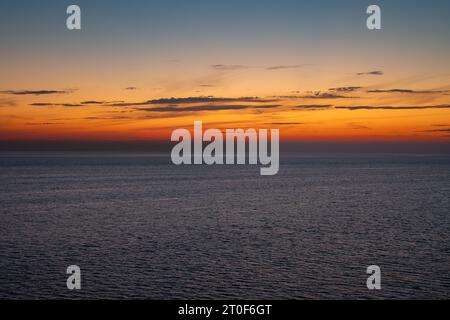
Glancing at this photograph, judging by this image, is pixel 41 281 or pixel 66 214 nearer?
pixel 41 281

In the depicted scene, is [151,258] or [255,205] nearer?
[151,258]

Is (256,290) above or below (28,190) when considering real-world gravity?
below

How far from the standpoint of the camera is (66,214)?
70938mm

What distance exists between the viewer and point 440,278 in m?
36.7

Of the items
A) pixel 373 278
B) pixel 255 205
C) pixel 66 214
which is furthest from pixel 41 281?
pixel 255 205

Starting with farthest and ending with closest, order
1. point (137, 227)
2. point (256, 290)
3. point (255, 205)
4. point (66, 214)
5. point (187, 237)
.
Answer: point (255, 205), point (66, 214), point (137, 227), point (187, 237), point (256, 290)
